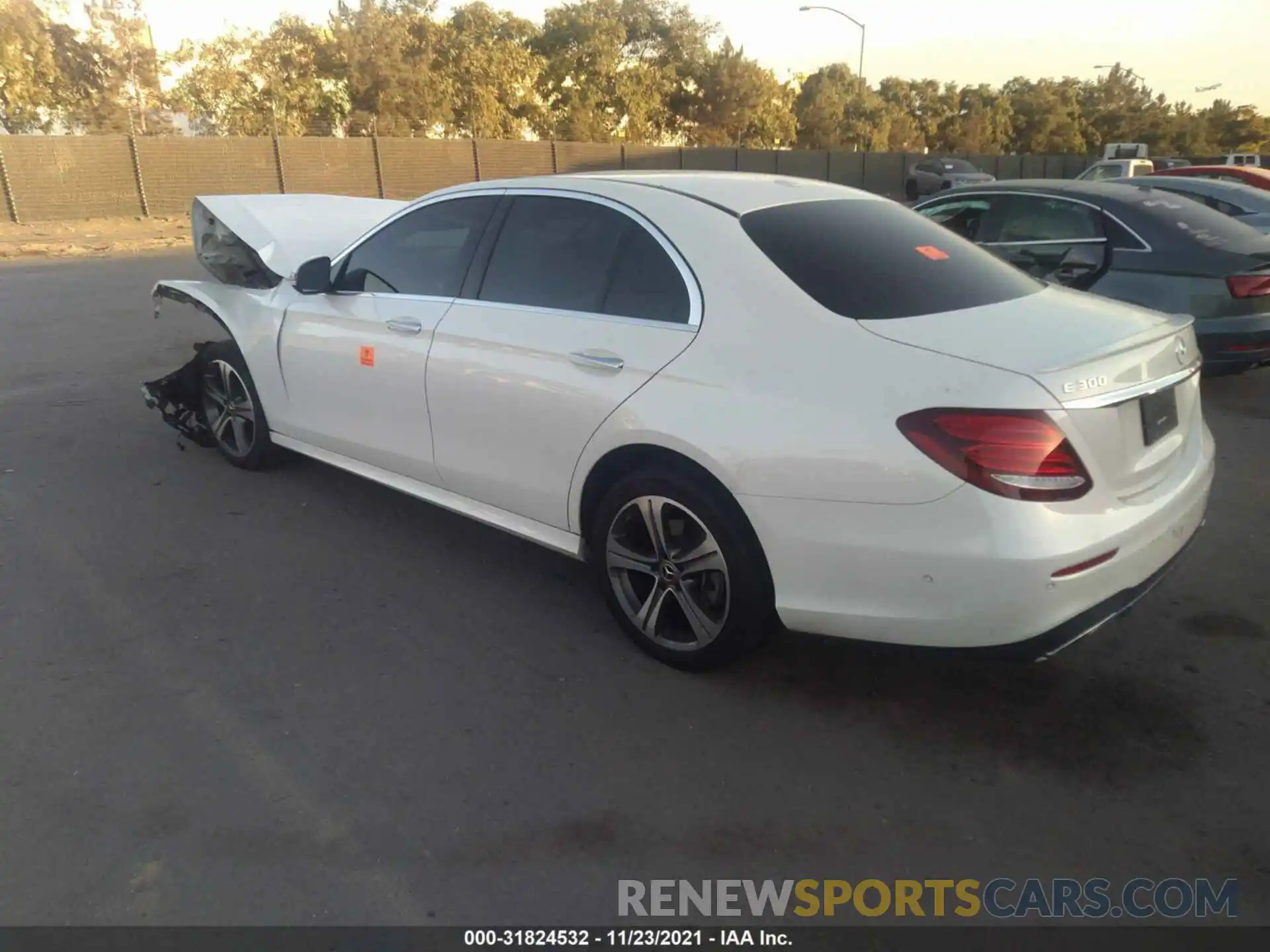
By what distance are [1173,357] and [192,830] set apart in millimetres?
3356

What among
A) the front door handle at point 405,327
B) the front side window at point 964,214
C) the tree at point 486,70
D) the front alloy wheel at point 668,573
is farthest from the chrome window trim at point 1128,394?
the tree at point 486,70

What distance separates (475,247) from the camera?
4.04m

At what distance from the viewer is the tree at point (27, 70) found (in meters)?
36.0

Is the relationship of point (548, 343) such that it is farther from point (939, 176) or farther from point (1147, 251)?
point (939, 176)

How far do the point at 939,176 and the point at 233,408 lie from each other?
34.4m

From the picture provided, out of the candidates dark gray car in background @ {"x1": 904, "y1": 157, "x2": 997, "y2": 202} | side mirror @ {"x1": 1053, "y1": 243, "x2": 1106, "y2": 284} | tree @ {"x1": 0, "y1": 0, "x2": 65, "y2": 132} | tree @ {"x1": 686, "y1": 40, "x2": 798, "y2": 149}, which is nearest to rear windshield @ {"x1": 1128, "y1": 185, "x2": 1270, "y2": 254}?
side mirror @ {"x1": 1053, "y1": 243, "x2": 1106, "y2": 284}

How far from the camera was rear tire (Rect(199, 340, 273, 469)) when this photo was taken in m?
5.32

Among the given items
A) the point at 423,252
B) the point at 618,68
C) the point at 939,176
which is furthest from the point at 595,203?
the point at 618,68

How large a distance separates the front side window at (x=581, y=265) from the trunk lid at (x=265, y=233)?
182 centimetres

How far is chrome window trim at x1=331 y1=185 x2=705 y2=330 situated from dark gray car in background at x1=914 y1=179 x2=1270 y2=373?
13.2 ft

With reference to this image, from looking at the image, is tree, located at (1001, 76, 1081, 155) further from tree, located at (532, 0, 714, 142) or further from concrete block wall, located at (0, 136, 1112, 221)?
concrete block wall, located at (0, 136, 1112, 221)

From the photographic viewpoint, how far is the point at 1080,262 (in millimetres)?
6680

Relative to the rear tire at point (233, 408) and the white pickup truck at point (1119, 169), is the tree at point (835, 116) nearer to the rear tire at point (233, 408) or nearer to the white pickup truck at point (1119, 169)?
the white pickup truck at point (1119, 169)

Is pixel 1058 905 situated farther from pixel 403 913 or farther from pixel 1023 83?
pixel 1023 83
